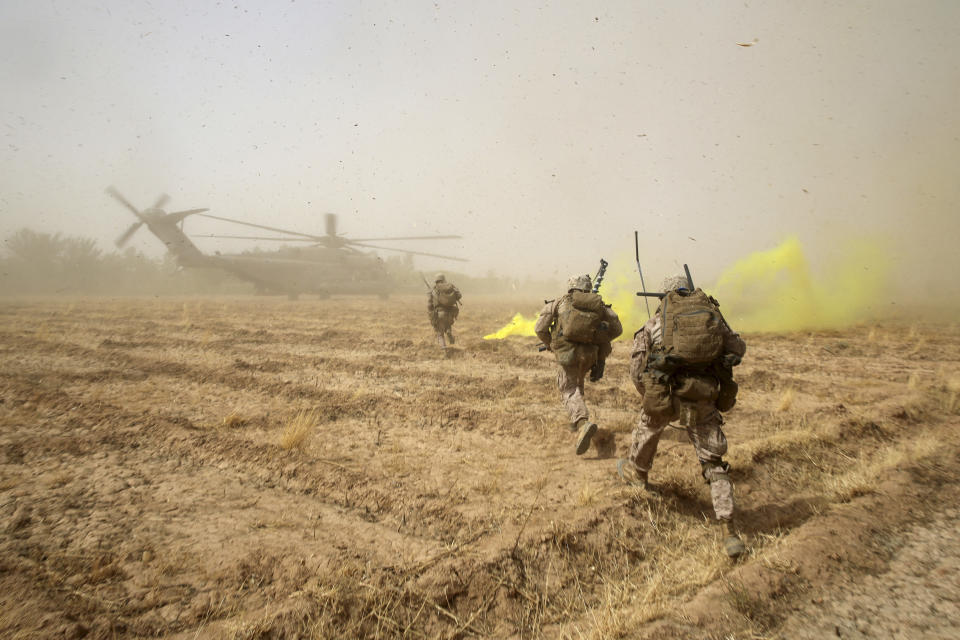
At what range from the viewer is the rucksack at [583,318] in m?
4.40

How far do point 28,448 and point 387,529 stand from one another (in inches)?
138

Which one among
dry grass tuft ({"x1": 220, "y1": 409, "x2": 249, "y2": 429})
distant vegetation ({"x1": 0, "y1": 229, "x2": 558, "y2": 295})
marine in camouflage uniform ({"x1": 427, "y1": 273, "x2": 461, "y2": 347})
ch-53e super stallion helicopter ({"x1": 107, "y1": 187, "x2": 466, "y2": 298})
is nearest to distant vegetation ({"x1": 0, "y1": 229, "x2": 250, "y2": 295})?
distant vegetation ({"x1": 0, "y1": 229, "x2": 558, "y2": 295})

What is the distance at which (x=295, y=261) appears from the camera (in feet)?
84.0

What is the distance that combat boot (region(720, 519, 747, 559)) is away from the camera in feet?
9.02

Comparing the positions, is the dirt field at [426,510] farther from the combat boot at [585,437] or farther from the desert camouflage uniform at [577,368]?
the desert camouflage uniform at [577,368]

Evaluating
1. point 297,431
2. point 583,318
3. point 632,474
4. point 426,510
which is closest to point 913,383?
point 583,318

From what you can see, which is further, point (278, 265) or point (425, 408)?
point (278, 265)

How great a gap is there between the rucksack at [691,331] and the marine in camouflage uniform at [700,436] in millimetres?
102

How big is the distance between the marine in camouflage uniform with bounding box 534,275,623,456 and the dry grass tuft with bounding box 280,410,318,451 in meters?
2.59

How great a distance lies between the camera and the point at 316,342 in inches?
427

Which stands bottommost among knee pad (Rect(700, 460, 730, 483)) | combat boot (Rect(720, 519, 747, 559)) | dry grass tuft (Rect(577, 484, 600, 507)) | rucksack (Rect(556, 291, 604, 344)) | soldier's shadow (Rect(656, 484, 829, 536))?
soldier's shadow (Rect(656, 484, 829, 536))

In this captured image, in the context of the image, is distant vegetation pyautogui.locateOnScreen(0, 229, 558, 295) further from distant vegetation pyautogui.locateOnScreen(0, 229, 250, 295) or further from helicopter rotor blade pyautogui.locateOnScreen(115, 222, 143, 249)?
helicopter rotor blade pyautogui.locateOnScreen(115, 222, 143, 249)

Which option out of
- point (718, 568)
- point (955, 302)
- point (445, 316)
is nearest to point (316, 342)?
point (445, 316)

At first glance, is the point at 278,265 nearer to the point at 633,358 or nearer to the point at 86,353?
the point at 86,353
